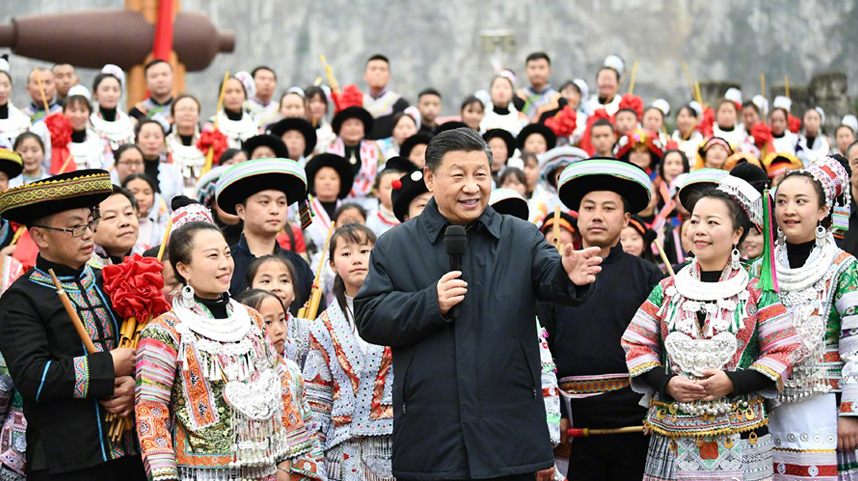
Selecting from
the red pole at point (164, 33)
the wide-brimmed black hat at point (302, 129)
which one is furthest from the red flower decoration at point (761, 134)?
the red pole at point (164, 33)

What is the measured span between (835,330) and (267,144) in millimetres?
4781

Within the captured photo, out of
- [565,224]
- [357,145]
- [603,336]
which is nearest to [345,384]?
[603,336]

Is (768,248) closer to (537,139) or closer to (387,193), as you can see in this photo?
(387,193)

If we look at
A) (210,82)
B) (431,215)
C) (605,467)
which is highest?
(210,82)

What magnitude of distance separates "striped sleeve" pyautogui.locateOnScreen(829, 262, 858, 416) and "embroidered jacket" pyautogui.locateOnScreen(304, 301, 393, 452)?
1.95 meters

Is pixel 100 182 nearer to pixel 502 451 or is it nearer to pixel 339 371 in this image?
pixel 339 371

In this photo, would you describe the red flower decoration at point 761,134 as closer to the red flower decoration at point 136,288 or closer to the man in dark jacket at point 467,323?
A: the man in dark jacket at point 467,323

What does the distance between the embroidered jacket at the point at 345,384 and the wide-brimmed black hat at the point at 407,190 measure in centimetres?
93

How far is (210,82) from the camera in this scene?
20688 mm

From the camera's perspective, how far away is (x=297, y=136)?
9.58 metres

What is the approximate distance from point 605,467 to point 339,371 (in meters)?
1.31

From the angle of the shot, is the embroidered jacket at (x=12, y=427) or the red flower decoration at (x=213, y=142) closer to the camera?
the embroidered jacket at (x=12, y=427)

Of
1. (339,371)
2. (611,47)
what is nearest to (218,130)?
(339,371)

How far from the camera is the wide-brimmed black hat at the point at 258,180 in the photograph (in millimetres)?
6082
